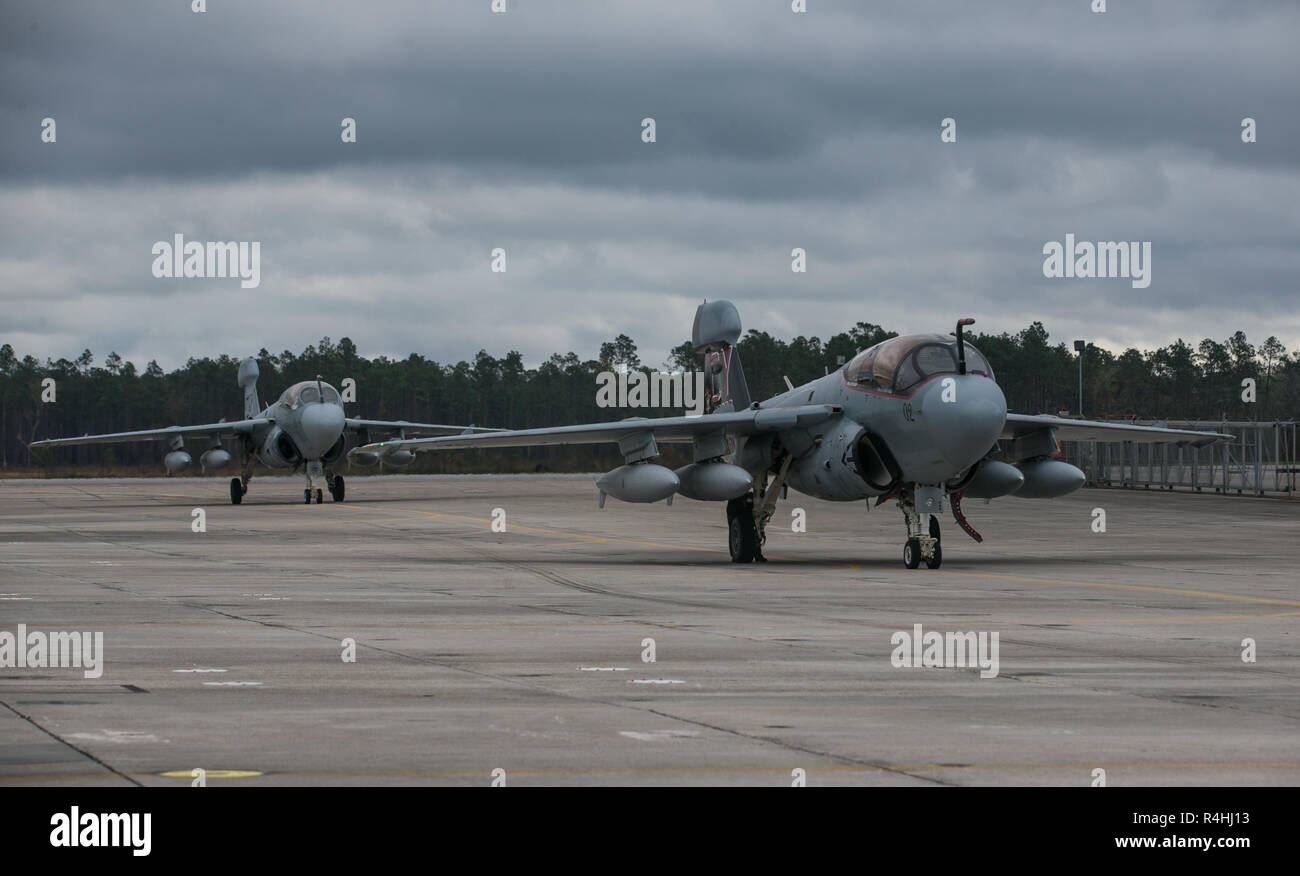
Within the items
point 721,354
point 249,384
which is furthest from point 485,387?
point 721,354

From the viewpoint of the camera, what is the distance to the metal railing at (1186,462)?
5397 centimetres

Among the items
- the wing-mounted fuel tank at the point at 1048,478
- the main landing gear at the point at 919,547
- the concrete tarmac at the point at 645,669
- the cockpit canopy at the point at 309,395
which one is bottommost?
the concrete tarmac at the point at 645,669

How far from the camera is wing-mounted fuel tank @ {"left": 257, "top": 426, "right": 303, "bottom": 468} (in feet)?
169

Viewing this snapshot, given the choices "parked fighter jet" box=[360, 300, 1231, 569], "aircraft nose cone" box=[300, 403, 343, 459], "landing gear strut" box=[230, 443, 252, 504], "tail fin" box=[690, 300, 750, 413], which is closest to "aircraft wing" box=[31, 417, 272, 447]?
"landing gear strut" box=[230, 443, 252, 504]

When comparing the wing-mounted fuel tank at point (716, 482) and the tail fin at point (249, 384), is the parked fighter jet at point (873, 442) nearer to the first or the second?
the wing-mounted fuel tank at point (716, 482)

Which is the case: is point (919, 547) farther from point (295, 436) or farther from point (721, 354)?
point (295, 436)

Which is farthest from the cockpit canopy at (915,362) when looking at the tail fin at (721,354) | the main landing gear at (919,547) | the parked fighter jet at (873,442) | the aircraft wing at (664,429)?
the tail fin at (721,354)

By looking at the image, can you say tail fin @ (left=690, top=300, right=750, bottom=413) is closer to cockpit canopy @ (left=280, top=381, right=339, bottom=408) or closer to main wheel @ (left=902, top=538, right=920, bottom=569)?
main wheel @ (left=902, top=538, right=920, bottom=569)

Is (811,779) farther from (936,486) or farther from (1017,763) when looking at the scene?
(936,486)

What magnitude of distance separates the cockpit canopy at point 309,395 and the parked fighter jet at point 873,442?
2505 centimetres

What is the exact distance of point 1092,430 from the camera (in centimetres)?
2678

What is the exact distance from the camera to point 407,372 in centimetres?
17500

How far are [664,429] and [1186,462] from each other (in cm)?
4550
